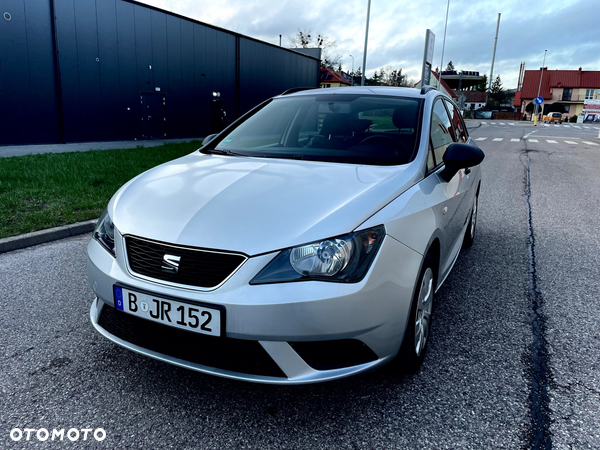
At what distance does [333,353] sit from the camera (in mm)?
1985

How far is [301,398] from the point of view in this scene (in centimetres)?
229

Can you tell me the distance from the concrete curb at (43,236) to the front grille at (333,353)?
396cm

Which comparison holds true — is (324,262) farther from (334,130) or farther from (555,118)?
(555,118)

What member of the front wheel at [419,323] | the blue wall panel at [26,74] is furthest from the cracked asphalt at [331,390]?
the blue wall panel at [26,74]

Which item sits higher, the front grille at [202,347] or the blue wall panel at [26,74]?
the blue wall panel at [26,74]

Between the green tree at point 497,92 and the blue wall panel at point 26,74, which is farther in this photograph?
the green tree at point 497,92

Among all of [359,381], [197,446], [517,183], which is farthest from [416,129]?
[517,183]

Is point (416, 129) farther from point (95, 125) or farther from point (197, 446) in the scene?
point (95, 125)

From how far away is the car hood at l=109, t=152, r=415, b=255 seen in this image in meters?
1.95

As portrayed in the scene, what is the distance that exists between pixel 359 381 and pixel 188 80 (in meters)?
19.6

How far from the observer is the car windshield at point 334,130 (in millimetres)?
2926

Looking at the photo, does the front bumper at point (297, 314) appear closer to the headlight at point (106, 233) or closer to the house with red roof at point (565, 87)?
the headlight at point (106, 233)

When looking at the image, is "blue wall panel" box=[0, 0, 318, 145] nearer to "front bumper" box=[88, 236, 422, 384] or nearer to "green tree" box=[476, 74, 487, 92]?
"front bumper" box=[88, 236, 422, 384]

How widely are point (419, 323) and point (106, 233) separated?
165 centimetres
